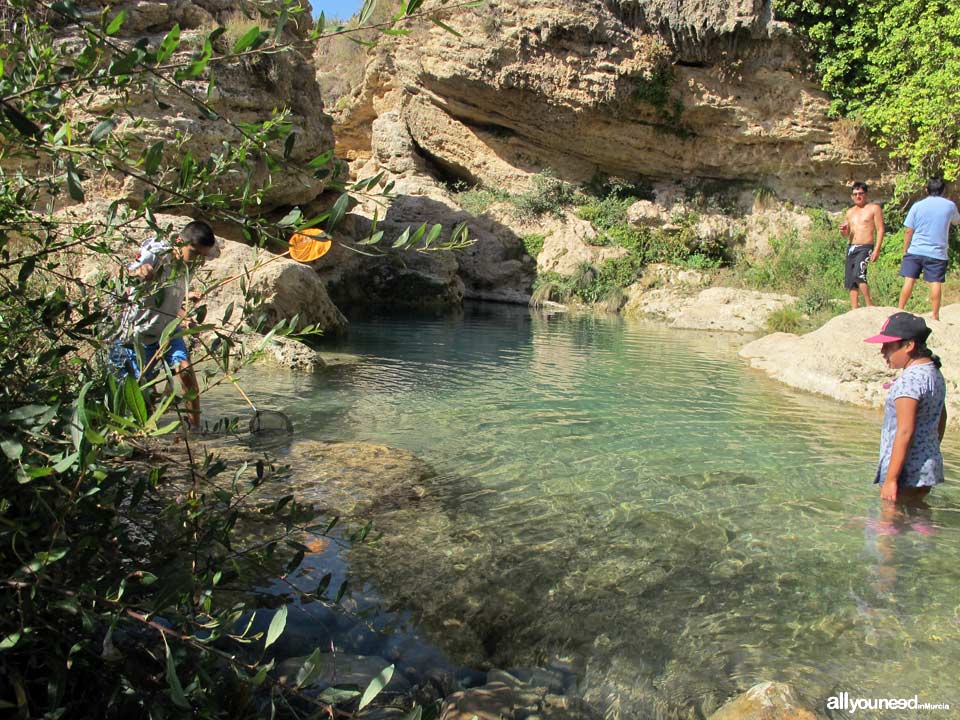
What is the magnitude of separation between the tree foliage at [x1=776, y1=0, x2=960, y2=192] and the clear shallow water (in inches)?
504

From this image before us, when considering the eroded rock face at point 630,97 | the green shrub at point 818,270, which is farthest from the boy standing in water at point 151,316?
the eroded rock face at point 630,97

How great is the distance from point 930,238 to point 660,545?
6236mm

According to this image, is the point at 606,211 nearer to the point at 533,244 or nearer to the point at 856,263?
the point at 533,244

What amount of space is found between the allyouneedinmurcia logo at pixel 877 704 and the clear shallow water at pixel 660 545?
0.10 ft

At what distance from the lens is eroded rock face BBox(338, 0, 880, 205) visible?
62.5 ft

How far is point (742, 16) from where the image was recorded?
18234 millimetres

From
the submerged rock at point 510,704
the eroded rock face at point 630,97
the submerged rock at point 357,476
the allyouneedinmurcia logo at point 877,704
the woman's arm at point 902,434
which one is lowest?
the submerged rock at point 510,704

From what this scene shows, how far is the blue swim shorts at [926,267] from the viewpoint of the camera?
25.9ft

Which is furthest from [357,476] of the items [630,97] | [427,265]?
[630,97]

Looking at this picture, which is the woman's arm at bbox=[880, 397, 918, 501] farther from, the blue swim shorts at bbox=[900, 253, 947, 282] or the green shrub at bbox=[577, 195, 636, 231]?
the green shrub at bbox=[577, 195, 636, 231]

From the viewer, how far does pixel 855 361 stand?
8031mm

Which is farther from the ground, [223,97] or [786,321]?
[223,97]

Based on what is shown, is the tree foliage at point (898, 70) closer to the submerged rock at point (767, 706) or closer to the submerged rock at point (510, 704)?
the submerged rock at point (767, 706)

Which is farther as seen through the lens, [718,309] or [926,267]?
[718,309]
